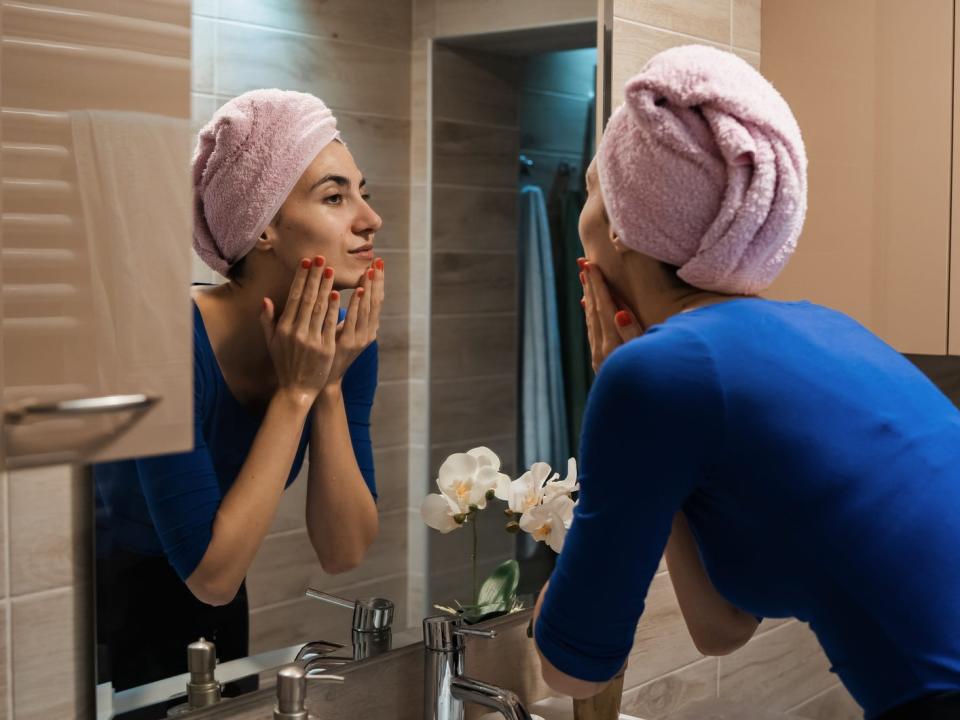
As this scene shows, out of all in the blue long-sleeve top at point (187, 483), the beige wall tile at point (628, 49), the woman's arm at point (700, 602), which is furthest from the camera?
the beige wall tile at point (628, 49)

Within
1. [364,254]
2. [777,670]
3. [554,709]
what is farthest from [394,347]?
[777,670]

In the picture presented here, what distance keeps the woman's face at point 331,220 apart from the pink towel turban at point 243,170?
0.02 meters

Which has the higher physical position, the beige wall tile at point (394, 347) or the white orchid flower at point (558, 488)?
the beige wall tile at point (394, 347)

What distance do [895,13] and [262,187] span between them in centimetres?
118

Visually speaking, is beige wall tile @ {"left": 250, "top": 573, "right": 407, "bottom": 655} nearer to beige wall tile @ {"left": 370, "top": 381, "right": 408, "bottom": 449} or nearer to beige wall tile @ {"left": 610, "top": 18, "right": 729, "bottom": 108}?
beige wall tile @ {"left": 370, "top": 381, "right": 408, "bottom": 449}

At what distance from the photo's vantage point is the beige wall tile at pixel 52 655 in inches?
40.8

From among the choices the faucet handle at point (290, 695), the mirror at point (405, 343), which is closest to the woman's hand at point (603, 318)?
the mirror at point (405, 343)

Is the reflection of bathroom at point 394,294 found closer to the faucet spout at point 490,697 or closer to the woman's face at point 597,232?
the faucet spout at point 490,697

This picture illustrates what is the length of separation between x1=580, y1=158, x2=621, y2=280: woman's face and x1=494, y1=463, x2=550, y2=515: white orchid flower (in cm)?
39

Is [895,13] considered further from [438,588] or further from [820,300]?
[438,588]

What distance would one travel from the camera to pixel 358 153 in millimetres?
1281

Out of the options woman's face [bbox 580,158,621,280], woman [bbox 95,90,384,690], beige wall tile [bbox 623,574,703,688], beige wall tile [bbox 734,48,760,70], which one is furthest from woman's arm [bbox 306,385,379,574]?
beige wall tile [bbox 734,48,760,70]

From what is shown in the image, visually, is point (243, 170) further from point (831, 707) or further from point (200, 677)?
point (831, 707)

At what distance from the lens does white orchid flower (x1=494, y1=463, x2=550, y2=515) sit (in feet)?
4.82
